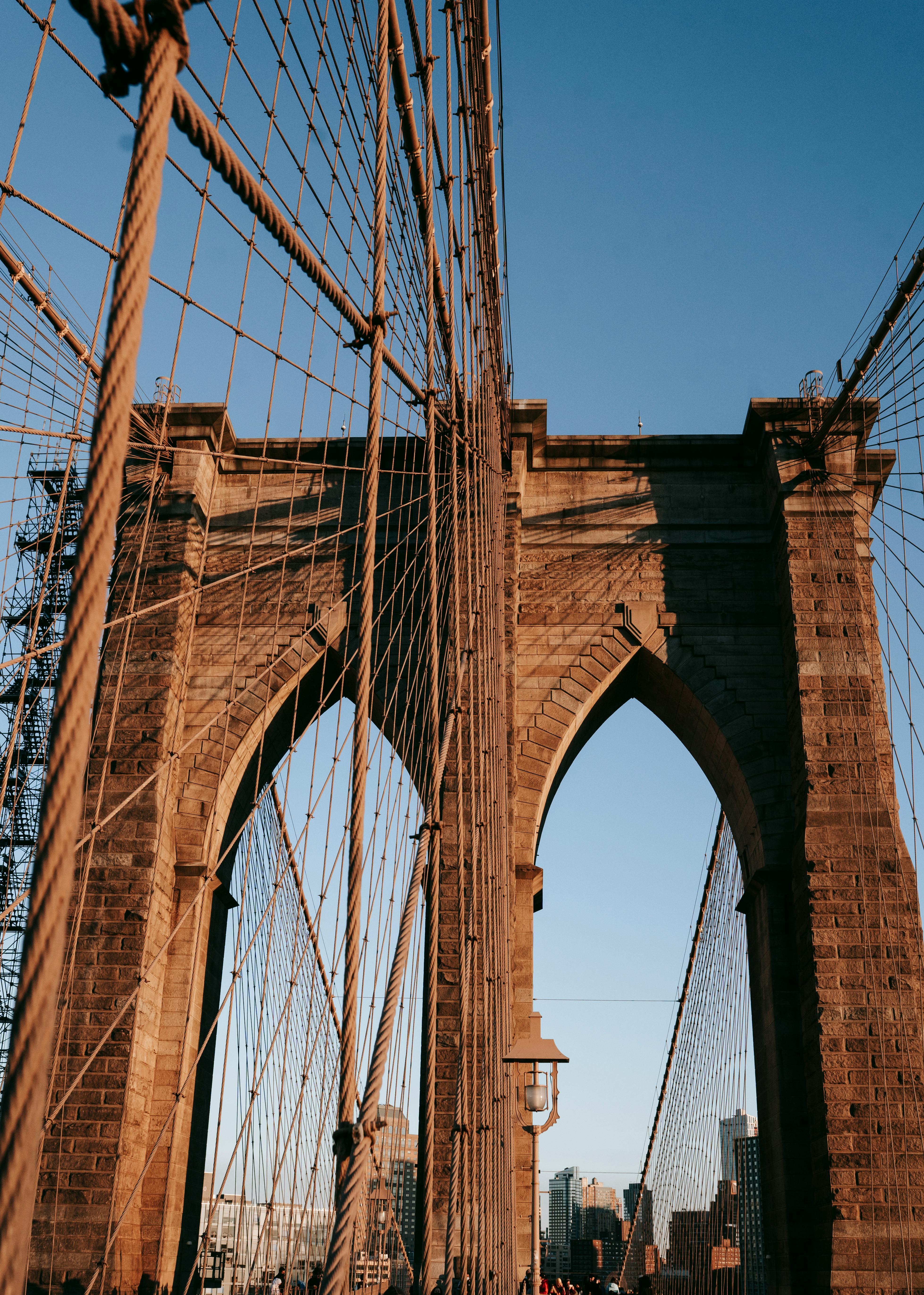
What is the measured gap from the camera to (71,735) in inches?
44.9

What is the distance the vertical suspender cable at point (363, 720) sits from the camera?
2395 mm

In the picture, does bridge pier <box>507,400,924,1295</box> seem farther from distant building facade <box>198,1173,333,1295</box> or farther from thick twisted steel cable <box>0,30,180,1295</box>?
thick twisted steel cable <box>0,30,180,1295</box>

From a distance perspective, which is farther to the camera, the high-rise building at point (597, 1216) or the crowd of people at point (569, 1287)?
the high-rise building at point (597, 1216)

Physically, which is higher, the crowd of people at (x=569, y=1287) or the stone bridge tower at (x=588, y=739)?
the stone bridge tower at (x=588, y=739)

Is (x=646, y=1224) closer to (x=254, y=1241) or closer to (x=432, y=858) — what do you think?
(x=254, y=1241)

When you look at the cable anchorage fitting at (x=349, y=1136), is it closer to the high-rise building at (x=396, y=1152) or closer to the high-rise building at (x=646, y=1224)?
the high-rise building at (x=396, y=1152)

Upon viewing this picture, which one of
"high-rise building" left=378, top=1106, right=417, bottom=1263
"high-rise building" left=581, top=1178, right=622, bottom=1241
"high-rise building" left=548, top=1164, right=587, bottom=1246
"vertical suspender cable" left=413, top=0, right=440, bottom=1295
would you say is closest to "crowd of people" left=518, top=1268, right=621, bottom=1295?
"high-rise building" left=378, top=1106, right=417, bottom=1263

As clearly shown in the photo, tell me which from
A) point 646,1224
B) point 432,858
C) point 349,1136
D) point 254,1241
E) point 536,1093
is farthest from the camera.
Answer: point 254,1241

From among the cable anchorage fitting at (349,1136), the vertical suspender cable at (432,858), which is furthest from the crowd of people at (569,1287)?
the cable anchorage fitting at (349,1136)

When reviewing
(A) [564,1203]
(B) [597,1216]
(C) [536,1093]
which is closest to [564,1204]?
(A) [564,1203]

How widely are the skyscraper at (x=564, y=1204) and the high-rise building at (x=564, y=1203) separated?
36 millimetres

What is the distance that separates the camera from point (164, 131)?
1.38m

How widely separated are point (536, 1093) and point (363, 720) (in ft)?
14.4

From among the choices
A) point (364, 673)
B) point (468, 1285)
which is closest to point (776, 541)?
point (468, 1285)
